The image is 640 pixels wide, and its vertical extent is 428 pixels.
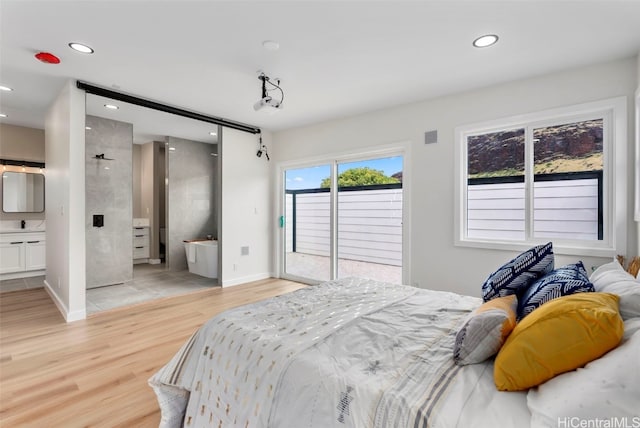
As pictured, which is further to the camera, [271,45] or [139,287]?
[139,287]

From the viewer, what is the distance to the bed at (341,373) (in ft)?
3.11

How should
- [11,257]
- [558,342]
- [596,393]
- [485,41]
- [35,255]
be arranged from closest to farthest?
[596,393] < [558,342] < [485,41] < [11,257] < [35,255]

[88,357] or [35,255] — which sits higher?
[35,255]

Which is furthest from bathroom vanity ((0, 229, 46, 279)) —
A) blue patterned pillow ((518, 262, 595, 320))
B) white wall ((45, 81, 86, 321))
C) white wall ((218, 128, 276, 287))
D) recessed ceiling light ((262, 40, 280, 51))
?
blue patterned pillow ((518, 262, 595, 320))

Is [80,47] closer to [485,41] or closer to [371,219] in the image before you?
[485,41]

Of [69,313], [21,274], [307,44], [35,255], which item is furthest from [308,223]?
[21,274]

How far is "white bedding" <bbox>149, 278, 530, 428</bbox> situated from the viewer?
979 mm

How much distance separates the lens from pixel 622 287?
50.7 inches

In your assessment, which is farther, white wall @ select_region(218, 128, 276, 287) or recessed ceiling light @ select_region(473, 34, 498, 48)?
white wall @ select_region(218, 128, 276, 287)

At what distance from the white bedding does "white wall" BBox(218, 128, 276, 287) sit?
10.2 feet

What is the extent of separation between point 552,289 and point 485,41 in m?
2.04

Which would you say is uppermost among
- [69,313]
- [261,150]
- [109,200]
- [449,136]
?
[261,150]

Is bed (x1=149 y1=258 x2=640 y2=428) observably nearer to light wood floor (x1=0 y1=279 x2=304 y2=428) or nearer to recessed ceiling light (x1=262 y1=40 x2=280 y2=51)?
light wood floor (x1=0 y1=279 x2=304 y2=428)

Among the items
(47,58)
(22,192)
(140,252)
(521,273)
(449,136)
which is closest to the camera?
(521,273)
